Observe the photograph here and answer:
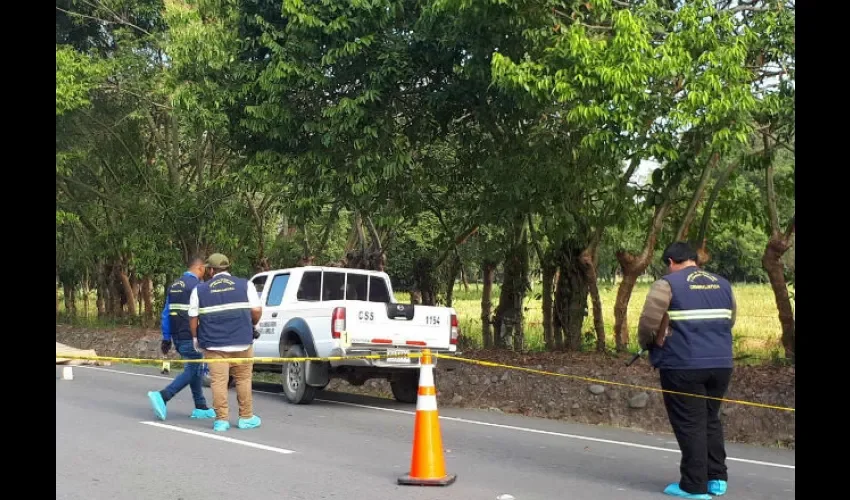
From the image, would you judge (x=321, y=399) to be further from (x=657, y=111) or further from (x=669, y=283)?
(x=669, y=283)

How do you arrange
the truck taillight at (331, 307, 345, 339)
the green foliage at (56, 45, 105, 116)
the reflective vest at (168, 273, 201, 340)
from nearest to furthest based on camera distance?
the reflective vest at (168, 273, 201, 340), the truck taillight at (331, 307, 345, 339), the green foliage at (56, 45, 105, 116)

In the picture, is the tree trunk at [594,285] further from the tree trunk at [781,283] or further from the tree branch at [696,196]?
the tree trunk at [781,283]

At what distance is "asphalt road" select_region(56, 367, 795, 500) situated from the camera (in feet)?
27.1

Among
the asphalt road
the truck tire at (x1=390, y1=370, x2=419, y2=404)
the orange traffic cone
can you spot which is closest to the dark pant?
the asphalt road

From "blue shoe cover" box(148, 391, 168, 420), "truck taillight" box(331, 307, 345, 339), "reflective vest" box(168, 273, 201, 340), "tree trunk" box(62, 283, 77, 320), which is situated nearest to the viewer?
"blue shoe cover" box(148, 391, 168, 420)

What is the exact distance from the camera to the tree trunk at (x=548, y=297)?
19.5 metres


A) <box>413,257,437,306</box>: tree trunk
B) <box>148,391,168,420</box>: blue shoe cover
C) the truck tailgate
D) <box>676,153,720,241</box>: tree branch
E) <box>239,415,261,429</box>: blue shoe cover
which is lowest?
<box>239,415,261,429</box>: blue shoe cover

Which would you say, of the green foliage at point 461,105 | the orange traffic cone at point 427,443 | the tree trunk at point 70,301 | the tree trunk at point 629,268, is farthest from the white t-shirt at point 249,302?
the tree trunk at point 70,301

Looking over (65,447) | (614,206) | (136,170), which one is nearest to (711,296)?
(65,447)

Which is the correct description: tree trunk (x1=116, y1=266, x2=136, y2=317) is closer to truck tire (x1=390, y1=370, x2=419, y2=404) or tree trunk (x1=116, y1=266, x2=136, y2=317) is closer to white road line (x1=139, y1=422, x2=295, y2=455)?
truck tire (x1=390, y1=370, x2=419, y2=404)

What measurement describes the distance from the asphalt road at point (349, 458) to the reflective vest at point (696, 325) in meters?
1.14

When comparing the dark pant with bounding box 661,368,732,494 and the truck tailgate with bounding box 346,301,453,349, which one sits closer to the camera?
the dark pant with bounding box 661,368,732,494

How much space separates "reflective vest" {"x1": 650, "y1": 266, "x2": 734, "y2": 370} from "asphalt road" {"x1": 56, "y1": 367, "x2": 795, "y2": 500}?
114cm

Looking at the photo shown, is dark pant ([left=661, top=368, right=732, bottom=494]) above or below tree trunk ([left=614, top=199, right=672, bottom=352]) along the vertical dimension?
below
